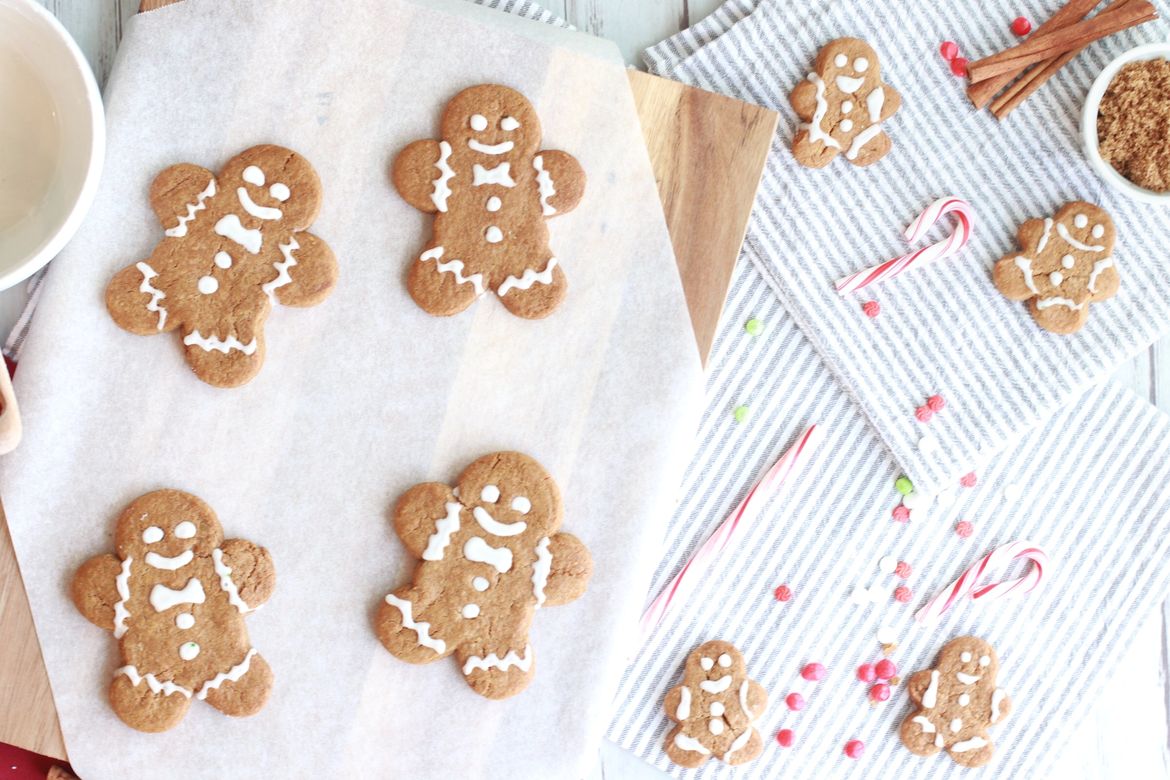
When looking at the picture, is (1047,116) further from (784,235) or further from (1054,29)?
(784,235)

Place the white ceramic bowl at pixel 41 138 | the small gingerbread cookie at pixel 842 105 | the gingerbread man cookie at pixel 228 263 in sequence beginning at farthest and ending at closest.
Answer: the small gingerbread cookie at pixel 842 105, the gingerbread man cookie at pixel 228 263, the white ceramic bowl at pixel 41 138

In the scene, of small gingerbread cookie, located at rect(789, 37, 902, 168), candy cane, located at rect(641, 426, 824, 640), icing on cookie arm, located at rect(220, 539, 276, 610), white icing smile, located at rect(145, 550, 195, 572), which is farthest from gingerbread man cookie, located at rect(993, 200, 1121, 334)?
white icing smile, located at rect(145, 550, 195, 572)

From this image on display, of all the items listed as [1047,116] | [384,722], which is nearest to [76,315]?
[384,722]

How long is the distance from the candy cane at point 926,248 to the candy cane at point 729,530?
24cm

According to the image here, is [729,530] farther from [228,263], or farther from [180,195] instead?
[180,195]

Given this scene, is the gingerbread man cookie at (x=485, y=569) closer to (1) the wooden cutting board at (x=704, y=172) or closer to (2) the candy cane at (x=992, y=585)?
(1) the wooden cutting board at (x=704, y=172)

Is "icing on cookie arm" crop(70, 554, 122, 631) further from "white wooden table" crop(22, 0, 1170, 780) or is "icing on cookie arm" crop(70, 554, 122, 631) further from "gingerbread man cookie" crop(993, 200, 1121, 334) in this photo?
"gingerbread man cookie" crop(993, 200, 1121, 334)

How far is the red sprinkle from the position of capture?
64.4 inches

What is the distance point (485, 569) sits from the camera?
1483 millimetres

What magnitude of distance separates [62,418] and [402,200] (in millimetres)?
550

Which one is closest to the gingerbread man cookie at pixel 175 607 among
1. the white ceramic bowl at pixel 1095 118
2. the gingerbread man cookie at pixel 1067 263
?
the gingerbread man cookie at pixel 1067 263

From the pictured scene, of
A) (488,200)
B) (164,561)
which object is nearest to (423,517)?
(164,561)

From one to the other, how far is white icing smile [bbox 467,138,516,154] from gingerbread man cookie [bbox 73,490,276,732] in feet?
2.04

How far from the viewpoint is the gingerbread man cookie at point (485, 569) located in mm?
1471
